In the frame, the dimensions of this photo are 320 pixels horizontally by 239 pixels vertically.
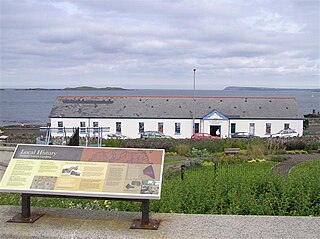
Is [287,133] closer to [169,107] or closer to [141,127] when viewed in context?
[169,107]

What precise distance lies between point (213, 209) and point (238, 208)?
0.34 meters

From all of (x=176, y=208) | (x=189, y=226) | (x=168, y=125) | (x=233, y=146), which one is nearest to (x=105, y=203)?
(x=176, y=208)

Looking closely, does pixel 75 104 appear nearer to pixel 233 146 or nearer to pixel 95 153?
pixel 233 146

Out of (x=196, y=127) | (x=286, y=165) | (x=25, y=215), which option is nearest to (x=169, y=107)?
(x=196, y=127)

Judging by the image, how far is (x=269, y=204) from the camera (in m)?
6.34

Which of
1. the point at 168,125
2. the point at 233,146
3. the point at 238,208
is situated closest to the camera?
the point at 238,208

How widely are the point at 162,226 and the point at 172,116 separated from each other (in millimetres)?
43119

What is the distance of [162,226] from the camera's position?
4797 mm

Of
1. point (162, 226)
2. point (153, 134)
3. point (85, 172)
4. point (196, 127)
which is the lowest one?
point (153, 134)

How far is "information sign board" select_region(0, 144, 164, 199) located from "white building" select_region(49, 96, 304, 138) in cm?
4203

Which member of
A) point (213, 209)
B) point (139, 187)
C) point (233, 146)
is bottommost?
point (233, 146)

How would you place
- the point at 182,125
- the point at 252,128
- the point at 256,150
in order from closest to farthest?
the point at 256,150
the point at 182,125
the point at 252,128

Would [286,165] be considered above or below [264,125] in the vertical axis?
above

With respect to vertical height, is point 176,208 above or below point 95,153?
below
